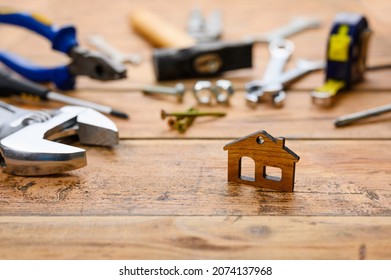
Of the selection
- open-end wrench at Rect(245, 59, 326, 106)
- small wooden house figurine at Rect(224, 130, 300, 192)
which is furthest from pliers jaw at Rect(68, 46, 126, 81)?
small wooden house figurine at Rect(224, 130, 300, 192)

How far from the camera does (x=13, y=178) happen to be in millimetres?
821

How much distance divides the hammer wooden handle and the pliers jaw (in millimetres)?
198

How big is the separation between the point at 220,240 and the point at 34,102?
56 centimetres

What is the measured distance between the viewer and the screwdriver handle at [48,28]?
1.09 metres

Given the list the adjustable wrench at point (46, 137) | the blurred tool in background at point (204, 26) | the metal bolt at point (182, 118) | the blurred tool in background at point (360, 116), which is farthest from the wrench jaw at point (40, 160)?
the blurred tool in background at point (204, 26)

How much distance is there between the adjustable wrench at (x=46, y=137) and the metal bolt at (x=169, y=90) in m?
0.21

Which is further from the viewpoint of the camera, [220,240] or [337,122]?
[337,122]

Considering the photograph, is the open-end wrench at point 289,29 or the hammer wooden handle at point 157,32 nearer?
the hammer wooden handle at point 157,32

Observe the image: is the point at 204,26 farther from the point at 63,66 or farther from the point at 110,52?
the point at 63,66

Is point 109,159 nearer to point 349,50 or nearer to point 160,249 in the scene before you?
point 160,249

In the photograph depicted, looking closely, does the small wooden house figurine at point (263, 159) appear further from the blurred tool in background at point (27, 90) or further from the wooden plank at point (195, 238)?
the blurred tool in background at point (27, 90)

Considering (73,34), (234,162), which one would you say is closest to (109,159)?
(234,162)

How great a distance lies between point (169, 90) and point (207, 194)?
37 centimetres
